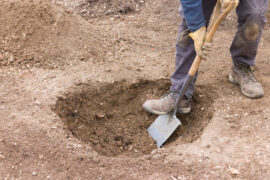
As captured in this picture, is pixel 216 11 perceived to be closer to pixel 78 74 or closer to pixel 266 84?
pixel 266 84

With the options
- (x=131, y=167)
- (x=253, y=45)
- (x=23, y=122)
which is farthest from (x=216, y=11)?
(x=23, y=122)

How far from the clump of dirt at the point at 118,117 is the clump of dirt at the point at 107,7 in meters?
2.60

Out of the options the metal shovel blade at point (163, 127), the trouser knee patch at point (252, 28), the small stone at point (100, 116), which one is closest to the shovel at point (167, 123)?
the metal shovel blade at point (163, 127)

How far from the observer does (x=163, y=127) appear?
356 centimetres

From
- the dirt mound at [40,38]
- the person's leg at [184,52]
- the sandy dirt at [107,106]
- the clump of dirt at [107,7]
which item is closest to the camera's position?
the sandy dirt at [107,106]

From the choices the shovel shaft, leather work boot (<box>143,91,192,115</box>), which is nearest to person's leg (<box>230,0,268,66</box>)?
the shovel shaft

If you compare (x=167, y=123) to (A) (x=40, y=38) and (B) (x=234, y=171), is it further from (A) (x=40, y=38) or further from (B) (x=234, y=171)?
(A) (x=40, y=38)

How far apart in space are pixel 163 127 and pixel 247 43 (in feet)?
4.19

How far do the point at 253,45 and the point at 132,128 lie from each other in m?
1.62

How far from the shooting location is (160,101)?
363cm

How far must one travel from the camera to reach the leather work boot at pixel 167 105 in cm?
360

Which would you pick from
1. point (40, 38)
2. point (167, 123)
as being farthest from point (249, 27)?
point (40, 38)

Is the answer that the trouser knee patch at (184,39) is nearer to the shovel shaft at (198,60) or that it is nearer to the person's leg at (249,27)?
the shovel shaft at (198,60)

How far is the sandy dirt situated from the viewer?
9.11 ft
